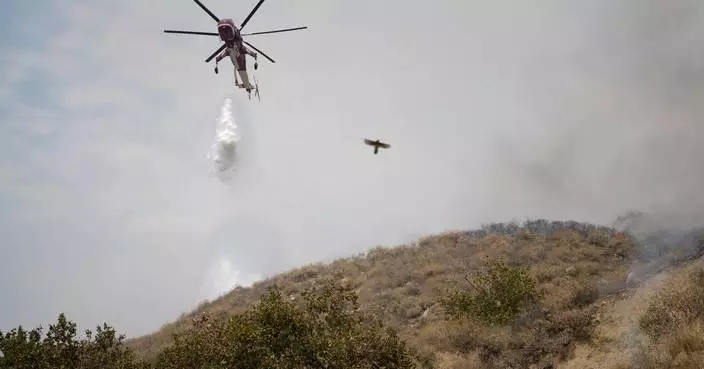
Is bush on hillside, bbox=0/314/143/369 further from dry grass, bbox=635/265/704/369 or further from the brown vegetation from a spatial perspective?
dry grass, bbox=635/265/704/369

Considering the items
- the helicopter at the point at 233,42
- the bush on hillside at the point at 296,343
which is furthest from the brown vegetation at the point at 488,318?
the helicopter at the point at 233,42

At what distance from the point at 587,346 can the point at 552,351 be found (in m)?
1.43

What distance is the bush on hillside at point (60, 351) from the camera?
50.8 ft

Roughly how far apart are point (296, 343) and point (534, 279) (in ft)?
59.9

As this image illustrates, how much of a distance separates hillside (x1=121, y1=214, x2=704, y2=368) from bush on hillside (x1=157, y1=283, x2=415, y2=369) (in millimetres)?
7553

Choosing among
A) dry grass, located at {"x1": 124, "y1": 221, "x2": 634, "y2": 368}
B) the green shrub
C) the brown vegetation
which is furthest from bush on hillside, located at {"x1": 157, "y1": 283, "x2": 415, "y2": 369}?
the green shrub

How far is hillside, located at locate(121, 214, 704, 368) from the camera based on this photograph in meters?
21.1

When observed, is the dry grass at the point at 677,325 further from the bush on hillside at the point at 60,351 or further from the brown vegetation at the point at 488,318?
the bush on hillside at the point at 60,351

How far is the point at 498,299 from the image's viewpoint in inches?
996

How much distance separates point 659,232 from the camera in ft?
127

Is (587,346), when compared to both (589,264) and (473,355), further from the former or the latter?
(589,264)

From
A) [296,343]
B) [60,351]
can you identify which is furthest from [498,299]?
[60,351]

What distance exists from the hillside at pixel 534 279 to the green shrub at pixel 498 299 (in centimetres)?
53

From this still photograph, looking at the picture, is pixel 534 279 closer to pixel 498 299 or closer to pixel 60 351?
pixel 498 299
